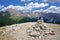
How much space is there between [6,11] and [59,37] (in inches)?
58.3

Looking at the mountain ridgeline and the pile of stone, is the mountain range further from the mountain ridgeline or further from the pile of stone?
the pile of stone

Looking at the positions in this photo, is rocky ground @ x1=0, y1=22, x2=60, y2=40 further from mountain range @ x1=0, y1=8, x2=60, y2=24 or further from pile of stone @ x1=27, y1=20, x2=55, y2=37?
mountain range @ x1=0, y1=8, x2=60, y2=24

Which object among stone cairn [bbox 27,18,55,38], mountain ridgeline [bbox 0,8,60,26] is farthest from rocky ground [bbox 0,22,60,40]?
mountain ridgeline [bbox 0,8,60,26]

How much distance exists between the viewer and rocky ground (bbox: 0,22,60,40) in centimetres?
461

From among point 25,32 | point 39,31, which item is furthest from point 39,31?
point 25,32

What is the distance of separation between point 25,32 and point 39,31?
35cm

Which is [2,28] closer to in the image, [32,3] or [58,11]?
[32,3]

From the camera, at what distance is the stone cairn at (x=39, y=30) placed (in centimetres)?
464

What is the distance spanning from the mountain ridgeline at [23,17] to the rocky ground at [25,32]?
0.10 metres

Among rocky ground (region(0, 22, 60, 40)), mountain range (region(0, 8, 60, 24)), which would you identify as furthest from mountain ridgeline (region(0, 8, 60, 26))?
rocky ground (region(0, 22, 60, 40))

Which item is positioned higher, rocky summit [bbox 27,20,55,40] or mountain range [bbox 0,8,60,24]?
mountain range [bbox 0,8,60,24]

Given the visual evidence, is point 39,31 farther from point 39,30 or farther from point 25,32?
point 25,32

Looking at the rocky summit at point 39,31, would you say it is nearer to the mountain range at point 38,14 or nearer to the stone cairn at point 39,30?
the stone cairn at point 39,30

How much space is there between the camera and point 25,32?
4.69 metres
